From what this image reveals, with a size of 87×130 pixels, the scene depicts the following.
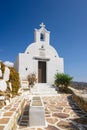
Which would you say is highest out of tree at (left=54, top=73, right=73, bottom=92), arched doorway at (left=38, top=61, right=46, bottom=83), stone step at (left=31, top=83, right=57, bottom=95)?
arched doorway at (left=38, top=61, right=46, bottom=83)

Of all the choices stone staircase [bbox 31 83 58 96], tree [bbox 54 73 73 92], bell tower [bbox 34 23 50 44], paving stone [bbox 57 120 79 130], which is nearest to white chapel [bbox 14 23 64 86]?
bell tower [bbox 34 23 50 44]

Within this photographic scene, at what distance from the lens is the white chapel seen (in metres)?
15.7

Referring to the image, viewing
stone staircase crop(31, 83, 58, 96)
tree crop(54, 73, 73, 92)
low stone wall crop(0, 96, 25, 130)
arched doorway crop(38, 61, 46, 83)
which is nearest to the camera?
low stone wall crop(0, 96, 25, 130)

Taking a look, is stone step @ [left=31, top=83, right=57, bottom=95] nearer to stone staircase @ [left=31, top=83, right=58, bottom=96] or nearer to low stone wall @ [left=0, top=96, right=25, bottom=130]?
stone staircase @ [left=31, top=83, right=58, bottom=96]

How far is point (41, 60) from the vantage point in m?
16.4

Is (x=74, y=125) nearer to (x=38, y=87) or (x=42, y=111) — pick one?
(x=42, y=111)

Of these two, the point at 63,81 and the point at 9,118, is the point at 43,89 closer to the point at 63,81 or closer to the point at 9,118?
the point at 63,81

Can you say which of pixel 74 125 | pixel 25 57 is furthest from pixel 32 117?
pixel 25 57

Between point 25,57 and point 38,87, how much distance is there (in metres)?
3.75

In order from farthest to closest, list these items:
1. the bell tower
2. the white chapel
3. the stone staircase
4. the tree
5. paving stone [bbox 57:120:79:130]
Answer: the bell tower, the white chapel, the tree, the stone staircase, paving stone [bbox 57:120:79:130]

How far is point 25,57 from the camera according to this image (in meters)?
15.8

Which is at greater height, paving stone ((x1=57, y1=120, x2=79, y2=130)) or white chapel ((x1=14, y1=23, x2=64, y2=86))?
white chapel ((x1=14, y1=23, x2=64, y2=86))

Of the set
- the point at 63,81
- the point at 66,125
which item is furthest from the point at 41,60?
the point at 66,125

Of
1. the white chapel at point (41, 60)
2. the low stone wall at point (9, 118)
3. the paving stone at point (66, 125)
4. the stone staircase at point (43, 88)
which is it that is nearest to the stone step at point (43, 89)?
the stone staircase at point (43, 88)
